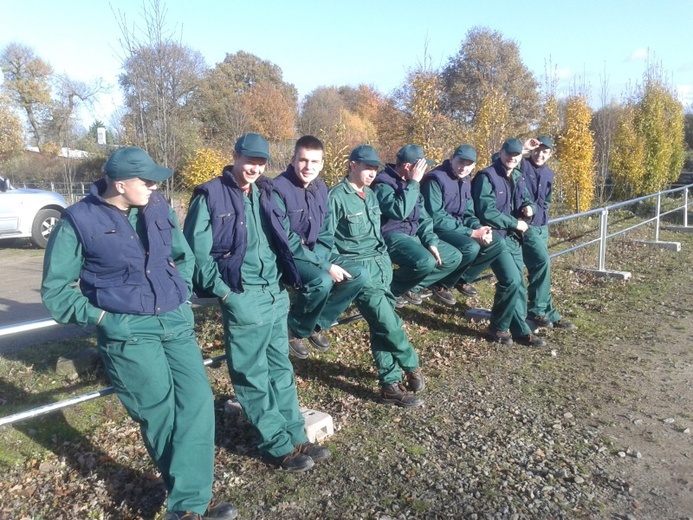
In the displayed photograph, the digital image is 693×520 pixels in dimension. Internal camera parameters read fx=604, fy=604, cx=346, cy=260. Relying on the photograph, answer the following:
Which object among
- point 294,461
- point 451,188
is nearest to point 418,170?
point 451,188

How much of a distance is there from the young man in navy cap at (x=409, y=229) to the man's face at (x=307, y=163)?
123 cm

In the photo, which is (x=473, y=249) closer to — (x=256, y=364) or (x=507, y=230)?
(x=507, y=230)

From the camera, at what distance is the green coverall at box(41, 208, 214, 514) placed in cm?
292

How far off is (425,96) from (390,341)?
868 cm

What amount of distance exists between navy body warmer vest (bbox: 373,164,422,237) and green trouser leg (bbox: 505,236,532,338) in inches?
49.5

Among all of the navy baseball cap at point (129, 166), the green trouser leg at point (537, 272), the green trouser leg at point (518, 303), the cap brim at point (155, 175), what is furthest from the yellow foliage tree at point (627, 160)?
the navy baseball cap at point (129, 166)

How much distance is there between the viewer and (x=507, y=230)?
657 centimetres

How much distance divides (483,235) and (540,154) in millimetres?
1462

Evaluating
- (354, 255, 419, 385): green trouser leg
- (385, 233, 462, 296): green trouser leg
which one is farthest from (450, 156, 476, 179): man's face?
(354, 255, 419, 385): green trouser leg

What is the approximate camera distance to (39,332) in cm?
629

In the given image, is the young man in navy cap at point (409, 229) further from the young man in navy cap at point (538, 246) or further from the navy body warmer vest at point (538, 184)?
Result: the navy body warmer vest at point (538, 184)

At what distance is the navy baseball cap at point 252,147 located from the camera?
3.67 m

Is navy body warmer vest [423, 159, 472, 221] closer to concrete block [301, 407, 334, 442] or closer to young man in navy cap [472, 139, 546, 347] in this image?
young man in navy cap [472, 139, 546, 347]

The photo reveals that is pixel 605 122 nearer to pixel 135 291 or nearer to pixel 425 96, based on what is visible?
pixel 425 96
